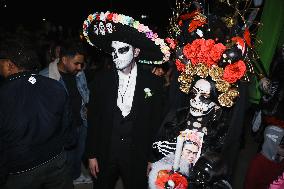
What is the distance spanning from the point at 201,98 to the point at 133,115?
816 millimetres

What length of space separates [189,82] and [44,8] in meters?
21.4

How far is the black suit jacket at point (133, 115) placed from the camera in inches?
140

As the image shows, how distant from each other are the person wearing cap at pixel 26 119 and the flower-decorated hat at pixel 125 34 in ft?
2.51

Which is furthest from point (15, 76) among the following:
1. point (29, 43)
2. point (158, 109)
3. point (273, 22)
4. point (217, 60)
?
point (273, 22)

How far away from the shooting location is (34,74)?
315 centimetres

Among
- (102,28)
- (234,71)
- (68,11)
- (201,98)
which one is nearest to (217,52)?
(234,71)

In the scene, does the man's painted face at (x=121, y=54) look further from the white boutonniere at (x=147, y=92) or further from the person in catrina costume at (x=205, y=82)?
the person in catrina costume at (x=205, y=82)

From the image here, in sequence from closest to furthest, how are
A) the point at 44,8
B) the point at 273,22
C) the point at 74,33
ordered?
the point at 273,22 < the point at 74,33 < the point at 44,8

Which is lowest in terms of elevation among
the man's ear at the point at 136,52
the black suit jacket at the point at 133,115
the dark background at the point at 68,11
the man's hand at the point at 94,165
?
→ the man's hand at the point at 94,165

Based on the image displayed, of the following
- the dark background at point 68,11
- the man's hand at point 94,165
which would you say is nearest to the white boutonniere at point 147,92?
the man's hand at point 94,165

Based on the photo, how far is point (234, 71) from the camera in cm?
292

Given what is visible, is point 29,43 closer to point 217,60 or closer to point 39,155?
point 39,155

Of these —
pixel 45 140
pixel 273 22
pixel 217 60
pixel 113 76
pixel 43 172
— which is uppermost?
Result: pixel 273 22

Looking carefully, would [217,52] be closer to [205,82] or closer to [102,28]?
[205,82]
